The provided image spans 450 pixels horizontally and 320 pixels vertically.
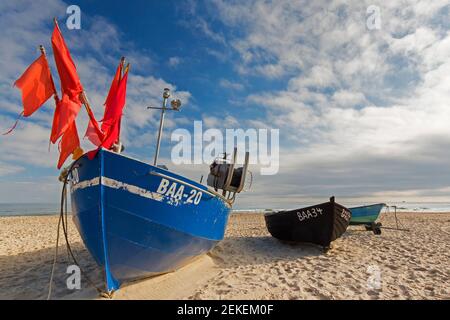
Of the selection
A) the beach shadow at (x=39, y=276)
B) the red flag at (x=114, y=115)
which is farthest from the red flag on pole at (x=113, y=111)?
the beach shadow at (x=39, y=276)

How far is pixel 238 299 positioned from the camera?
4762mm

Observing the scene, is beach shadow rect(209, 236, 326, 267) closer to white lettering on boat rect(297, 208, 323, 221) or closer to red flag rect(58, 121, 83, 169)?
white lettering on boat rect(297, 208, 323, 221)

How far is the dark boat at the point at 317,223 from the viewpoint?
8258 mm

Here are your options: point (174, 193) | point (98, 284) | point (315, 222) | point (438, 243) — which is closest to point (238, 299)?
point (174, 193)

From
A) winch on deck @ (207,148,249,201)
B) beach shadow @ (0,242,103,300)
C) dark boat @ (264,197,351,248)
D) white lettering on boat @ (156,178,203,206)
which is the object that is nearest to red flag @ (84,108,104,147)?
white lettering on boat @ (156,178,203,206)

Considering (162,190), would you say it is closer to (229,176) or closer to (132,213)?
(132,213)

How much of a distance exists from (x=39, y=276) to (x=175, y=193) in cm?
448

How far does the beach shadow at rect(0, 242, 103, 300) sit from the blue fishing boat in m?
0.96

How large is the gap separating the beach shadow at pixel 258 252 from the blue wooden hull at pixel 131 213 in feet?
8.34

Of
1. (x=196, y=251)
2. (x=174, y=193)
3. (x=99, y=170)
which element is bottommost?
(x=196, y=251)

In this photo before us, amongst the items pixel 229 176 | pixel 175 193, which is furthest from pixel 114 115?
pixel 229 176

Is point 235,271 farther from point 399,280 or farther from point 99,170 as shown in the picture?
point 99,170

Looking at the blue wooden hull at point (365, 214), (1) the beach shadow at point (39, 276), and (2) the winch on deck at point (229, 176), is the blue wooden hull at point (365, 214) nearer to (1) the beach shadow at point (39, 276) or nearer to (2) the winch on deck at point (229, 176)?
(2) the winch on deck at point (229, 176)
